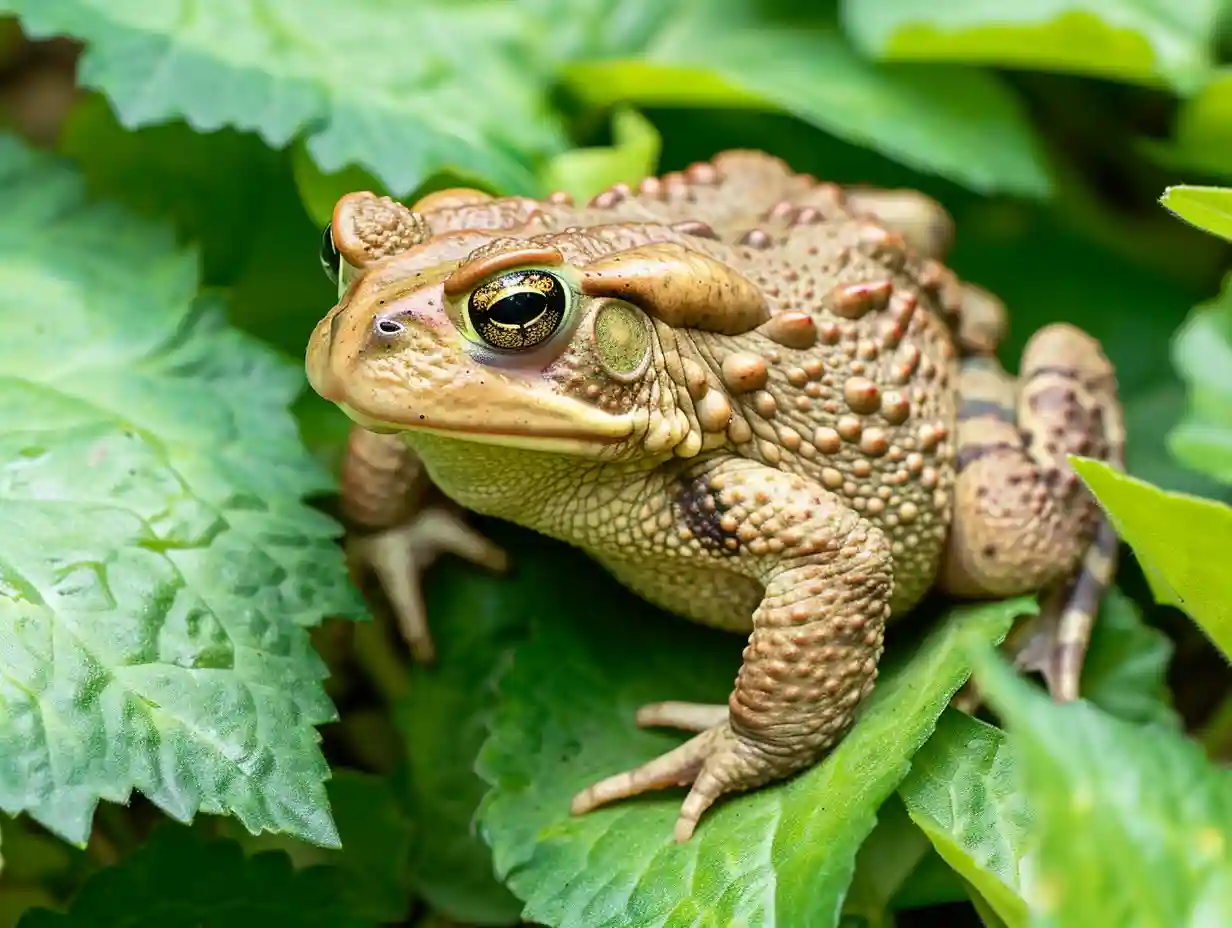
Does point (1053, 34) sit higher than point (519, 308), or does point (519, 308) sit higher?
point (1053, 34)

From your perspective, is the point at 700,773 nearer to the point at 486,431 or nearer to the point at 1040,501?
the point at 486,431

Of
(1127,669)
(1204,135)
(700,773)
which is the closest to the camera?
(700,773)

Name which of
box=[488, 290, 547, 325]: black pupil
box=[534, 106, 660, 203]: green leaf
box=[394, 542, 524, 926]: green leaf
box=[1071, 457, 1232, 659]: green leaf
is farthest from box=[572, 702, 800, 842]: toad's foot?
box=[534, 106, 660, 203]: green leaf

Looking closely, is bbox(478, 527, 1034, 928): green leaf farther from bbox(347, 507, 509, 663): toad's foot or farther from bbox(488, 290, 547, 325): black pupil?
bbox(488, 290, 547, 325): black pupil

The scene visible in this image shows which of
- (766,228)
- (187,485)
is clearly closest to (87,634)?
(187,485)

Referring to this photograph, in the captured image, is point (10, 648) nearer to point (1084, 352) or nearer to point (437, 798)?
point (437, 798)

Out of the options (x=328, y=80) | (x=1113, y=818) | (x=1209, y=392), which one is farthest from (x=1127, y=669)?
(x=328, y=80)

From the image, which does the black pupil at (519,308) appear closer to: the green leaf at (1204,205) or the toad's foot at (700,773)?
the toad's foot at (700,773)
